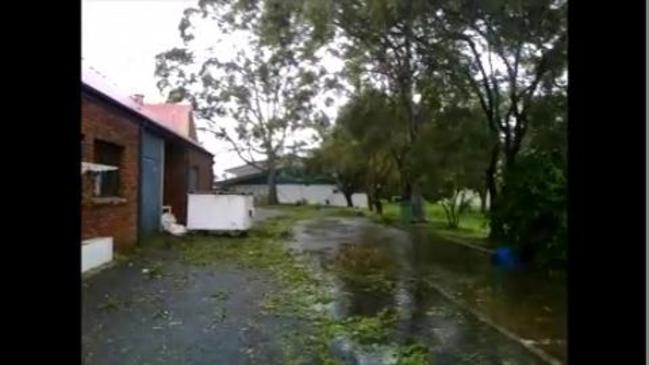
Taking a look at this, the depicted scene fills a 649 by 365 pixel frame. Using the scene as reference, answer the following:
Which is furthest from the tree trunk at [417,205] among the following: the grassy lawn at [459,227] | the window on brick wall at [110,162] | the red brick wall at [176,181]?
the window on brick wall at [110,162]

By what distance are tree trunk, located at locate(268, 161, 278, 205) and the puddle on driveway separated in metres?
0.29

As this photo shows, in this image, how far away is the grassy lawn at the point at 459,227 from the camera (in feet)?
6.17

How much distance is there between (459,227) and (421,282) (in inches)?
17.7

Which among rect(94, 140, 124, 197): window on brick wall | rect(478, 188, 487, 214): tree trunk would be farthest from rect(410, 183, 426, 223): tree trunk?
rect(94, 140, 124, 197): window on brick wall

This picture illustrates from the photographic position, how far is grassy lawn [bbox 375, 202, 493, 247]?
188 cm

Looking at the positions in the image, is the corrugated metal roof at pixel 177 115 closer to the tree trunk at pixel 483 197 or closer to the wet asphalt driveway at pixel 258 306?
the wet asphalt driveway at pixel 258 306

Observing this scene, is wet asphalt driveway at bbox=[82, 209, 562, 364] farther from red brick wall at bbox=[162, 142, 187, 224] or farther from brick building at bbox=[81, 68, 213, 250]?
red brick wall at bbox=[162, 142, 187, 224]

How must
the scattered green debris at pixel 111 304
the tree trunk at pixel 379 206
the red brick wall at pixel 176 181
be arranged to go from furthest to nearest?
the red brick wall at pixel 176 181, the tree trunk at pixel 379 206, the scattered green debris at pixel 111 304

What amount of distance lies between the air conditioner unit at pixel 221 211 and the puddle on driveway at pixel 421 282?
242 millimetres

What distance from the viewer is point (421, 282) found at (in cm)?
233

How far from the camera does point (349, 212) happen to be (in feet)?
7.07

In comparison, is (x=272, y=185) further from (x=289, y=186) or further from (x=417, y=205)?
(x=417, y=205)
